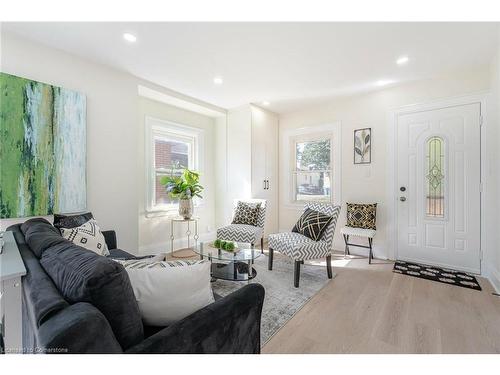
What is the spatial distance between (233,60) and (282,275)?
2554 millimetres

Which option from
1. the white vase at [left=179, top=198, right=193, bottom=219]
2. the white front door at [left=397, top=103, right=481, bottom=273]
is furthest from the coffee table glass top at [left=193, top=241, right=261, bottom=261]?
the white front door at [left=397, top=103, right=481, bottom=273]

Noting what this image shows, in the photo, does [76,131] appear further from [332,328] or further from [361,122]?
[361,122]

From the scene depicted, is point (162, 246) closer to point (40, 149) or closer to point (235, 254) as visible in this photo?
point (235, 254)

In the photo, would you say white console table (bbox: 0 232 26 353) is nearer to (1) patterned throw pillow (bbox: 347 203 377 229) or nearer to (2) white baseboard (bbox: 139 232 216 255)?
(2) white baseboard (bbox: 139 232 216 255)

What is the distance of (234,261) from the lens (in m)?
2.37

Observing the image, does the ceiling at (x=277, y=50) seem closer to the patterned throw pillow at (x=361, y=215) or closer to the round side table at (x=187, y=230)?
the patterned throw pillow at (x=361, y=215)

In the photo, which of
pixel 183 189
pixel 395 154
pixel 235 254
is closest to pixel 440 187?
pixel 395 154

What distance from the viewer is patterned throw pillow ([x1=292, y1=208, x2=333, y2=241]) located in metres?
2.78

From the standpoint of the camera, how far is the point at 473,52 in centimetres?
251

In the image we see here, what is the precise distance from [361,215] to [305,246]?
141 centimetres

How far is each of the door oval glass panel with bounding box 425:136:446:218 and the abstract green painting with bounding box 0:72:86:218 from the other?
4224 millimetres

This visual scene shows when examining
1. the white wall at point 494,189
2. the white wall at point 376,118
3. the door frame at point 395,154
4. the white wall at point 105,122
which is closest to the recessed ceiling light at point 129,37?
the white wall at point 105,122

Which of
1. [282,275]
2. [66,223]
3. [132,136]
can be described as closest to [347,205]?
[282,275]

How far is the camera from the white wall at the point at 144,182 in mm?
3602
